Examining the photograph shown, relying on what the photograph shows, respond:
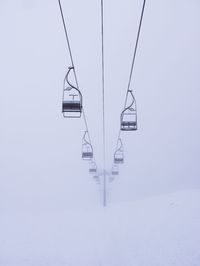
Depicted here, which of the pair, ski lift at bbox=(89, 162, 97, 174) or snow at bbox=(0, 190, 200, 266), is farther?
ski lift at bbox=(89, 162, 97, 174)

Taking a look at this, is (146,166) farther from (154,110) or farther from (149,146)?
(154,110)

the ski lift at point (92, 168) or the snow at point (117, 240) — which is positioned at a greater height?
the ski lift at point (92, 168)

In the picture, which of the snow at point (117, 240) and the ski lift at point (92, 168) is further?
the ski lift at point (92, 168)

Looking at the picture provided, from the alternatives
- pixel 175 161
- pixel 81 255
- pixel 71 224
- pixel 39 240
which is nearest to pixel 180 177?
pixel 175 161

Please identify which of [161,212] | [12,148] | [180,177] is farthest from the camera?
[12,148]

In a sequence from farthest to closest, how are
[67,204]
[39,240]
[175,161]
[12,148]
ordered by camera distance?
[12,148]
[175,161]
[67,204]
[39,240]

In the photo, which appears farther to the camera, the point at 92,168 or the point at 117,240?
the point at 92,168

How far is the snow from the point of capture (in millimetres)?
13312

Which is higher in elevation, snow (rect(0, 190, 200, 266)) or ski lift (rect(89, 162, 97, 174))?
ski lift (rect(89, 162, 97, 174))

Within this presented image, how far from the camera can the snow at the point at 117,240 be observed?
1331 cm

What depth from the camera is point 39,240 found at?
740 inches

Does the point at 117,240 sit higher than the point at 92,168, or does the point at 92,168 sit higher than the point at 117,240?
the point at 92,168

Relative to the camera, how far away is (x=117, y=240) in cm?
1695

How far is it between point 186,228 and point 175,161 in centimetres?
3682
